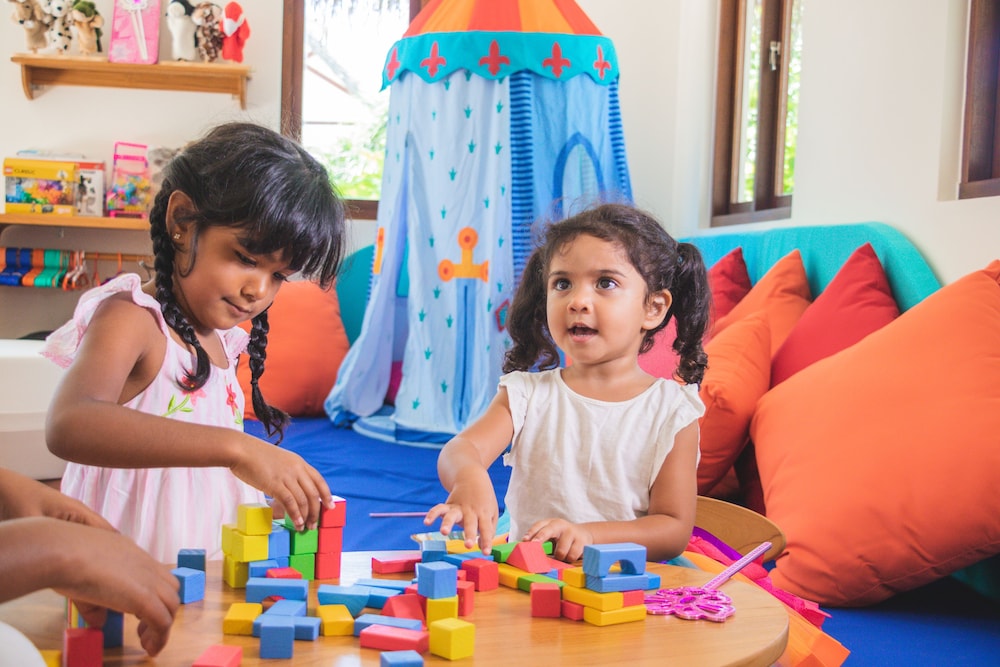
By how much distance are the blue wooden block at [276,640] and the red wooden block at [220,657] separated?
0.05 ft

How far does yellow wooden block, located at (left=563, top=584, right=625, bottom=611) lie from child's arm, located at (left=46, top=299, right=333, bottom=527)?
0.73 feet

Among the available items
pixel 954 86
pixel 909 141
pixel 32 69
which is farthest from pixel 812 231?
pixel 32 69

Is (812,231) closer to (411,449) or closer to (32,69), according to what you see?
(411,449)

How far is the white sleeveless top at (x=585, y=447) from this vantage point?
127 cm

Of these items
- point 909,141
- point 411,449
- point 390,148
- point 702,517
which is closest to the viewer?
point 702,517

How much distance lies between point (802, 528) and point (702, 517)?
0.21 metres

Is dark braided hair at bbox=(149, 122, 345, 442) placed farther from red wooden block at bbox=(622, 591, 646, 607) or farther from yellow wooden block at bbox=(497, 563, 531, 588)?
red wooden block at bbox=(622, 591, 646, 607)

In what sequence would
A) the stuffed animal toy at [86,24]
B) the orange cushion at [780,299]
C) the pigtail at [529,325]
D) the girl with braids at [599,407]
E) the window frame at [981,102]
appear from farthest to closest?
the stuffed animal toy at [86,24], the orange cushion at [780,299], the window frame at [981,102], the pigtail at [529,325], the girl with braids at [599,407]

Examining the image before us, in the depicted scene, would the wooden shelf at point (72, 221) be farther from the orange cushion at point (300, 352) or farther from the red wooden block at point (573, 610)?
the red wooden block at point (573, 610)

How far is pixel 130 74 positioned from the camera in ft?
12.7

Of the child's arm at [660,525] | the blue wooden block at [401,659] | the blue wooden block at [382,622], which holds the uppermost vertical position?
the blue wooden block at [401,659]

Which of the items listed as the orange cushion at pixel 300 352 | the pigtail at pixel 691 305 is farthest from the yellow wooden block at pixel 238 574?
the orange cushion at pixel 300 352

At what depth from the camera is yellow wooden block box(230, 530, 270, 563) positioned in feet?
2.62

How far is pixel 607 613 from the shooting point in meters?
0.75
